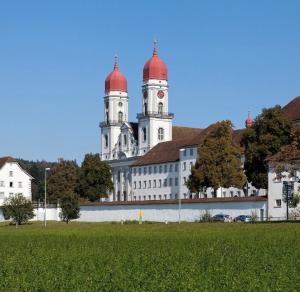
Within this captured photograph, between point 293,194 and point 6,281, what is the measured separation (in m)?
59.5

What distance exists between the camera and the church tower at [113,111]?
182 meters

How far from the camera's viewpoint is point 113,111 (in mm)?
182625

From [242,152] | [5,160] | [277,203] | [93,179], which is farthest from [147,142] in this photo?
[277,203]

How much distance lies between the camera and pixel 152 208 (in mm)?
94562

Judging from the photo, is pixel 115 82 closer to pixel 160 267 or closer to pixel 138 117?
pixel 138 117

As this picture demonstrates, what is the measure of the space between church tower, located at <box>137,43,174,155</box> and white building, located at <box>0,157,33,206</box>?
28.2m

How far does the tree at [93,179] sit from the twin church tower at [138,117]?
27084 millimetres

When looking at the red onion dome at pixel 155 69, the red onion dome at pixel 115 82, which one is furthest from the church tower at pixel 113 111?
the red onion dome at pixel 155 69

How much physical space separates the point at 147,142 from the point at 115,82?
2076 centimetres

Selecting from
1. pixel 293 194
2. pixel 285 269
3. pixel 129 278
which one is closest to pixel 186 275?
pixel 129 278

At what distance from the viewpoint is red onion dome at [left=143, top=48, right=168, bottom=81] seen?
171375 mm

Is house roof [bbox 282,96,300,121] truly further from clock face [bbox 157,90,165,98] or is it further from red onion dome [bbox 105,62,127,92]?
red onion dome [bbox 105,62,127,92]

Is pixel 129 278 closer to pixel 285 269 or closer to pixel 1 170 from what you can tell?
pixel 285 269

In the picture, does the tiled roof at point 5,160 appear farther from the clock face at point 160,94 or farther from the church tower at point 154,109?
the clock face at point 160,94
